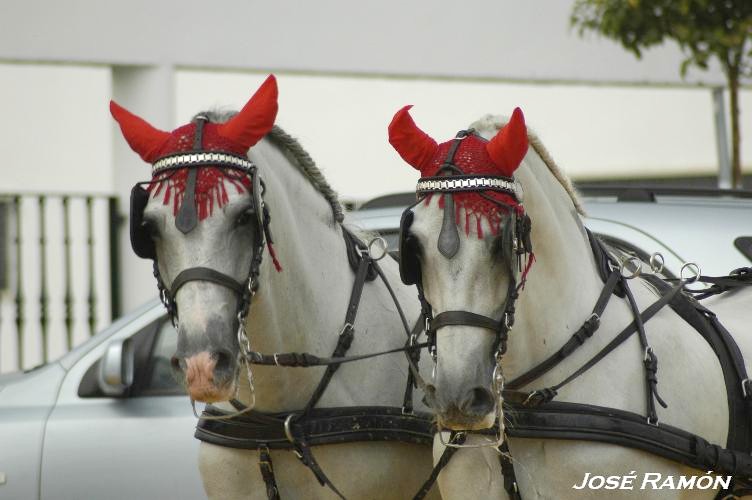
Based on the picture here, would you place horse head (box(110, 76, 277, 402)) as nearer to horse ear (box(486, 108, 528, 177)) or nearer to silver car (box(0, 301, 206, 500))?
horse ear (box(486, 108, 528, 177))

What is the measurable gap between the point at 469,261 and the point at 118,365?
2195mm

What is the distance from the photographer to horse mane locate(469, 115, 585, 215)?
3170 mm

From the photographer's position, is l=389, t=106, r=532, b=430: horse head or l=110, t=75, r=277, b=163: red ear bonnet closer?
l=389, t=106, r=532, b=430: horse head

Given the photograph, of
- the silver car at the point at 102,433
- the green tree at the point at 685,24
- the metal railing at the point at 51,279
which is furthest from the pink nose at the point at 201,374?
the metal railing at the point at 51,279

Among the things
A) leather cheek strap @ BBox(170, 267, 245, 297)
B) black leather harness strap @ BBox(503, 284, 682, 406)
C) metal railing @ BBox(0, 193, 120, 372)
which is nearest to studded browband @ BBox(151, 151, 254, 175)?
leather cheek strap @ BBox(170, 267, 245, 297)

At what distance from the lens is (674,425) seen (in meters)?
3.21

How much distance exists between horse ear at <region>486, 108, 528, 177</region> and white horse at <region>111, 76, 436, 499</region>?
691mm

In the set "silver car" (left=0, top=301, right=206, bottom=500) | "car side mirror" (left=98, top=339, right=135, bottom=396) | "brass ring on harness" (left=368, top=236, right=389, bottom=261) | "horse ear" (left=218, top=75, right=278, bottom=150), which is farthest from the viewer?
"silver car" (left=0, top=301, right=206, bottom=500)

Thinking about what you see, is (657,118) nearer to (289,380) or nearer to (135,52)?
(135,52)

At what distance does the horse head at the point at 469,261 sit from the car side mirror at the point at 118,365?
1.99m

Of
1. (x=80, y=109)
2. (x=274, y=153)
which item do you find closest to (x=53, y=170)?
(x=80, y=109)

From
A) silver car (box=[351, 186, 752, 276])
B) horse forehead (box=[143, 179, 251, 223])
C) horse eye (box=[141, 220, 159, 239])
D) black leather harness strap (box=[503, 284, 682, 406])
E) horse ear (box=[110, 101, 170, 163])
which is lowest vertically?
black leather harness strap (box=[503, 284, 682, 406])

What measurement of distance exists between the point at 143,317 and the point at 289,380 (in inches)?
70.9

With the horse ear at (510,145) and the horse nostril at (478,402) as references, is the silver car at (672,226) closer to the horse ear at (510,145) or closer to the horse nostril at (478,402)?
the horse ear at (510,145)
